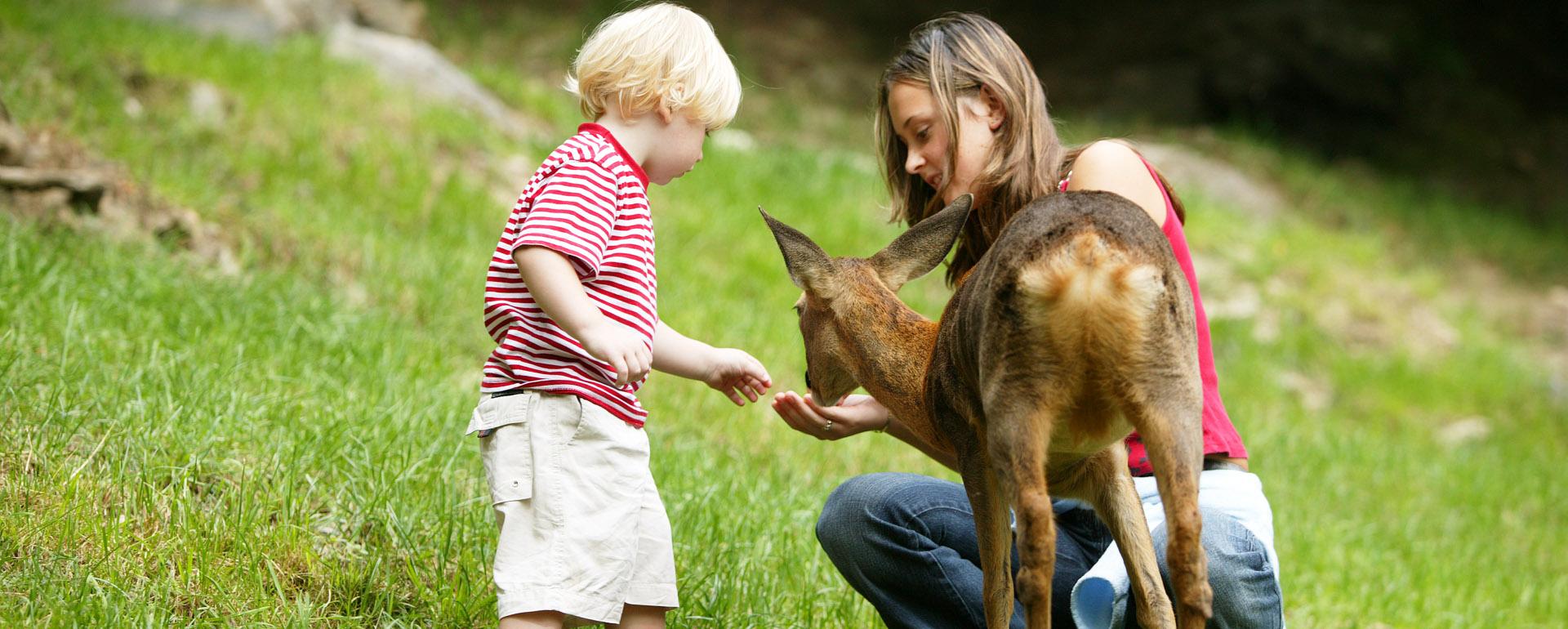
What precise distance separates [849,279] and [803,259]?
0.12 metres

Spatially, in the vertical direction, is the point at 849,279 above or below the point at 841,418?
above

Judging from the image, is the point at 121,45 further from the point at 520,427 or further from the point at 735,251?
the point at 520,427

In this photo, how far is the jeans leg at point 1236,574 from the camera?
2629 mm

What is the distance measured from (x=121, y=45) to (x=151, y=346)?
3.97m

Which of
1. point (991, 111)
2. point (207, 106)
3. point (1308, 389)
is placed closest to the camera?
point (991, 111)

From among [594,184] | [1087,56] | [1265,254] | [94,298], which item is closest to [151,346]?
[94,298]

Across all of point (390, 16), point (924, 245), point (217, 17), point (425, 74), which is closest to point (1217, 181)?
point (425, 74)

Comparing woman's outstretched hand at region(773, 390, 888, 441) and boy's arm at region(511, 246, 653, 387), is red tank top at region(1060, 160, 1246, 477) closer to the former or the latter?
woman's outstretched hand at region(773, 390, 888, 441)

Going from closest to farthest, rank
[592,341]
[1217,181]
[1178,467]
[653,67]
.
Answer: [1178,467] < [592,341] < [653,67] < [1217,181]

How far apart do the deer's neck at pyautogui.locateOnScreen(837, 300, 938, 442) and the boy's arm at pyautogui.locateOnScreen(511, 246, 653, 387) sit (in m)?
0.53

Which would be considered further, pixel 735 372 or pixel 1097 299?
pixel 735 372

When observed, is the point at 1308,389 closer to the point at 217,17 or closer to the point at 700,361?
the point at 700,361

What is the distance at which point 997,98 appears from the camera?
124 inches

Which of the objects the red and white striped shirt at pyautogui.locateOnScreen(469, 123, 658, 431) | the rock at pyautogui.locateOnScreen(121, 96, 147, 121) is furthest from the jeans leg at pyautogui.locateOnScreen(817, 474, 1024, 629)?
the rock at pyautogui.locateOnScreen(121, 96, 147, 121)
